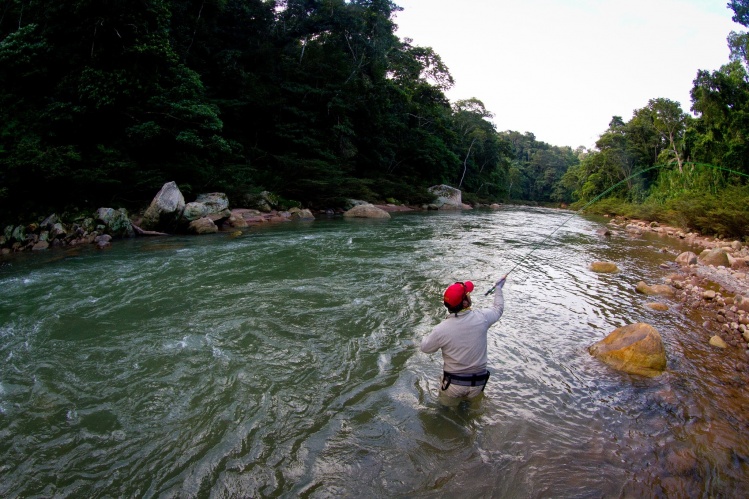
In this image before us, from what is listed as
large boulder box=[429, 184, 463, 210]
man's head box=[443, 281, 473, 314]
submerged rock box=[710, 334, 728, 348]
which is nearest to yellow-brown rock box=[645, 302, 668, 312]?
submerged rock box=[710, 334, 728, 348]

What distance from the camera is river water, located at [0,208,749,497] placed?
2.66 meters

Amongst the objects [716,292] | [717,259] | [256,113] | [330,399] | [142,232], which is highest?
[256,113]

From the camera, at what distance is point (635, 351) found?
14.0 ft

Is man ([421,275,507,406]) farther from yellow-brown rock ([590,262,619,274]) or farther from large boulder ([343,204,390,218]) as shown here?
large boulder ([343,204,390,218])

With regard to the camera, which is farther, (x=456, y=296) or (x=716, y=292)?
(x=716, y=292)

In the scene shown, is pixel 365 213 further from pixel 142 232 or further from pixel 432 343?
pixel 432 343

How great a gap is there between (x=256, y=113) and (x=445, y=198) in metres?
16.2

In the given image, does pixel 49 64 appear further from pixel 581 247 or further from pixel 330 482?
pixel 581 247

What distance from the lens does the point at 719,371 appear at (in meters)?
4.19

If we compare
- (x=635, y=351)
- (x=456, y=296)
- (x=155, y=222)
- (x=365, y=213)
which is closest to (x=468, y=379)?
(x=456, y=296)

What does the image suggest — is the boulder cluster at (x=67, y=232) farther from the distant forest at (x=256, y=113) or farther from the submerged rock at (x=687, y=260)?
the submerged rock at (x=687, y=260)

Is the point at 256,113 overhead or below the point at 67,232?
overhead

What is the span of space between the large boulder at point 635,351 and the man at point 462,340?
204 cm

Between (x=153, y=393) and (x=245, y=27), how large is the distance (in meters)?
27.0
